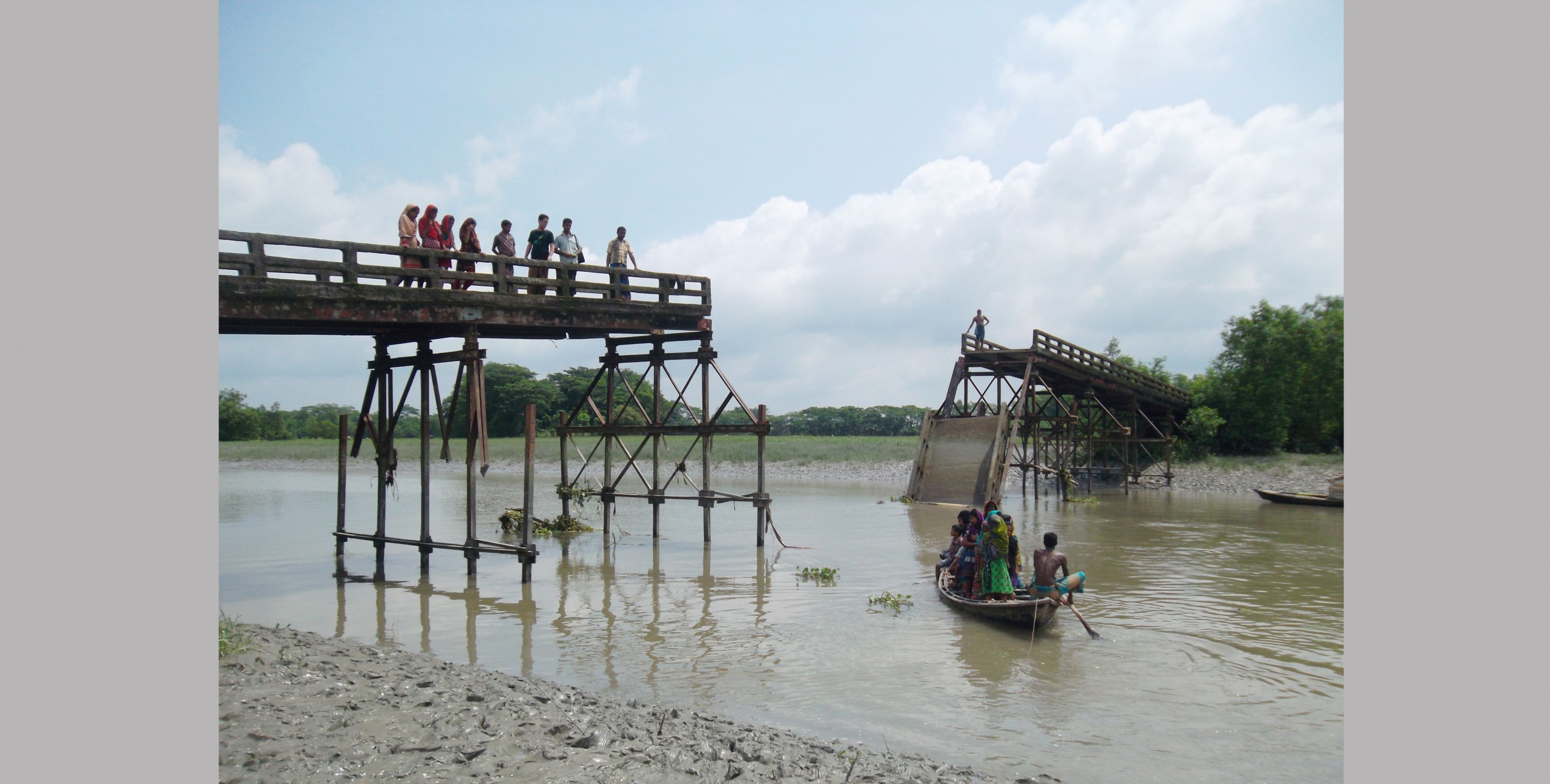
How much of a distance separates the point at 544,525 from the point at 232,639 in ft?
45.2

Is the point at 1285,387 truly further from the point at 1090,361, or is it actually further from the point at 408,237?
the point at 408,237

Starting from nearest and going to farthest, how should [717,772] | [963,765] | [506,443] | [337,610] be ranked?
[717,772]
[963,765]
[337,610]
[506,443]

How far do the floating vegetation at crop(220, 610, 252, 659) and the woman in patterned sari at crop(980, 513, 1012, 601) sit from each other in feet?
27.2

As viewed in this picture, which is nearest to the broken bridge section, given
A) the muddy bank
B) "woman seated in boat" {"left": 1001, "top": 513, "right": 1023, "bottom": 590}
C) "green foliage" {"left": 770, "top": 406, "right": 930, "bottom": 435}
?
"woman seated in boat" {"left": 1001, "top": 513, "right": 1023, "bottom": 590}

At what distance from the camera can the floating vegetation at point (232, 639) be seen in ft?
24.7

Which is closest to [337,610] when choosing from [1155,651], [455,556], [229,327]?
[229,327]

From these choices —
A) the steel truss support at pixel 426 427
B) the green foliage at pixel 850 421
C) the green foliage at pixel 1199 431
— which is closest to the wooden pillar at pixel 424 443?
the steel truss support at pixel 426 427

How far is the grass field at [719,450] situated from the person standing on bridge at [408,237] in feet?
95.4

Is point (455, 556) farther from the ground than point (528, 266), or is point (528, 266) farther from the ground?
Result: point (528, 266)

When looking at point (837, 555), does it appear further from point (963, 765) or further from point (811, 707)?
point (963, 765)

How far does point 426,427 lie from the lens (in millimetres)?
13609

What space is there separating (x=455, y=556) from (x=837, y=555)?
26.1 ft

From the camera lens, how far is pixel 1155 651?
10.5m

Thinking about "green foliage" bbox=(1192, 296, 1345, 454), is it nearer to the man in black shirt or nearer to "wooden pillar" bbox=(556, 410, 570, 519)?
"wooden pillar" bbox=(556, 410, 570, 519)
